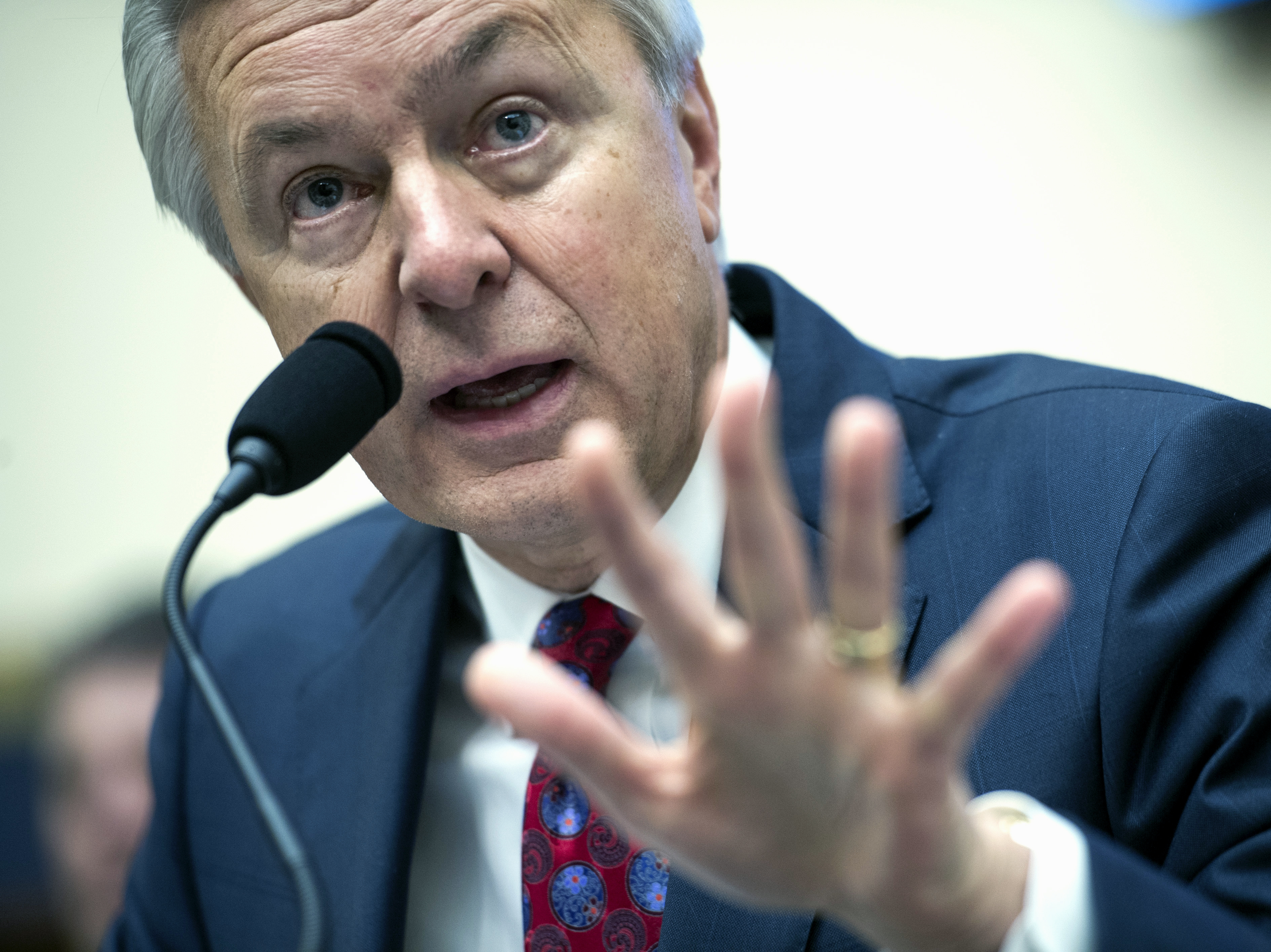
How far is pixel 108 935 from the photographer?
1460 mm

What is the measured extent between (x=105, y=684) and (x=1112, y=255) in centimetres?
226

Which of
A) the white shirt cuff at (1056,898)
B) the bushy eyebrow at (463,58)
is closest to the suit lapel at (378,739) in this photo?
the bushy eyebrow at (463,58)

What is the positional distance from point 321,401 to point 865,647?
48 centimetres

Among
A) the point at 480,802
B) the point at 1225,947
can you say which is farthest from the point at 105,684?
the point at 1225,947

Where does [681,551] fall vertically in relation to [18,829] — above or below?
above

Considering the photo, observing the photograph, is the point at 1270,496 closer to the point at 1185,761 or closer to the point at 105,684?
the point at 1185,761

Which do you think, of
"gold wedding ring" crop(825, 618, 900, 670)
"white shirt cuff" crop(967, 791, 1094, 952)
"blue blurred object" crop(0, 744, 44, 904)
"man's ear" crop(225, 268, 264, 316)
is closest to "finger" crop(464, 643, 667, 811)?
"gold wedding ring" crop(825, 618, 900, 670)

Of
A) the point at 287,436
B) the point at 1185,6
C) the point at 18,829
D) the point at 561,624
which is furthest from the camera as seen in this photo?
the point at 18,829

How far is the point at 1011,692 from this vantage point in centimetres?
95

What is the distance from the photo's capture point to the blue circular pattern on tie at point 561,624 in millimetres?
1198

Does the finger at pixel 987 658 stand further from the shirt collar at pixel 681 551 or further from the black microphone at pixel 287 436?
the shirt collar at pixel 681 551

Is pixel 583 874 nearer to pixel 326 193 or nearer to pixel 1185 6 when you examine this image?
pixel 326 193

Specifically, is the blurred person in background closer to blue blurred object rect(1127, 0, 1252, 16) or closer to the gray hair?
the gray hair

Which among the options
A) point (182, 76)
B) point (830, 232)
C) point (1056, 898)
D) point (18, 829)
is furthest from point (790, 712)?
point (18, 829)
